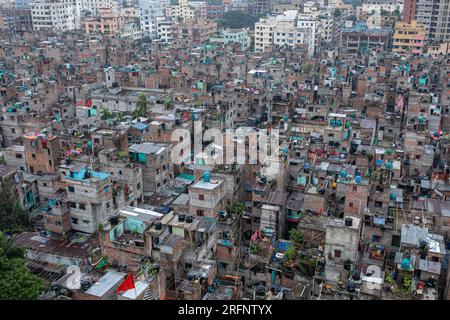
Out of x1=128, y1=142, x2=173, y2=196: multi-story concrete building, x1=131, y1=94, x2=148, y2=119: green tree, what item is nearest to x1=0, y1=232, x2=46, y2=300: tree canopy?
x1=128, y1=142, x2=173, y2=196: multi-story concrete building

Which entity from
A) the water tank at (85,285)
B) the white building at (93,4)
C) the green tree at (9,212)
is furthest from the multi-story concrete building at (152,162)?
the white building at (93,4)

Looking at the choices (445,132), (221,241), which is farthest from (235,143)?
(445,132)

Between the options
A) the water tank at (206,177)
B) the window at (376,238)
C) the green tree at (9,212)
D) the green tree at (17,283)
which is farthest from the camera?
the green tree at (9,212)

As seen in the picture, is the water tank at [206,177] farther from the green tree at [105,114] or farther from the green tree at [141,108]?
the green tree at [105,114]

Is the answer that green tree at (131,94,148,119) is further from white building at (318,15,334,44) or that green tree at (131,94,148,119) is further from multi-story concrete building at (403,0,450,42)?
multi-story concrete building at (403,0,450,42)
